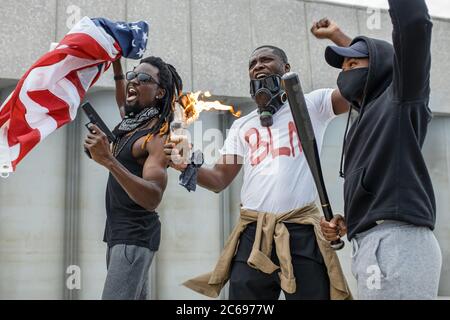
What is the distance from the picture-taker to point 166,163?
3.67 metres

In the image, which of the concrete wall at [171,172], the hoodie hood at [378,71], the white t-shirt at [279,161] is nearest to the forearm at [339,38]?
the hoodie hood at [378,71]

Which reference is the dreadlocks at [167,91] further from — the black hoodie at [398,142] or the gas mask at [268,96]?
the black hoodie at [398,142]

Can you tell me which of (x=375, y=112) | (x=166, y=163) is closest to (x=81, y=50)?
(x=166, y=163)

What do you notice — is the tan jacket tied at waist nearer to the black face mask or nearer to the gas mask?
the gas mask

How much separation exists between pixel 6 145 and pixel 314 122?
6.39 ft

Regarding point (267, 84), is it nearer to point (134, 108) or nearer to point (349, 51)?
point (134, 108)

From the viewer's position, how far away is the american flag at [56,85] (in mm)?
4402

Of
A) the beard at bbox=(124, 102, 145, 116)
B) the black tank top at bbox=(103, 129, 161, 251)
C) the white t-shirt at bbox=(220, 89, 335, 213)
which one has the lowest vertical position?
the black tank top at bbox=(103, 129, 161, 251)

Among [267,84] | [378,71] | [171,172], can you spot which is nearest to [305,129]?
[378,71]

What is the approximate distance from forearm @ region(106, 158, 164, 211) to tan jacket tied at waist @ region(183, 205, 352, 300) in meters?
0.55

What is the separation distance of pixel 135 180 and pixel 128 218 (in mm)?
244

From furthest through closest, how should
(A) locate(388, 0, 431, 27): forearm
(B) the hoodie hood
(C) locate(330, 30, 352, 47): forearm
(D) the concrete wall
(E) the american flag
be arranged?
(D) the concrete wall
(E) the american flag
(C) locate(330, 30, 352, 47): forearm
(B) the hoodie hood
(A) locate(388, 0, 431, 27): forearm

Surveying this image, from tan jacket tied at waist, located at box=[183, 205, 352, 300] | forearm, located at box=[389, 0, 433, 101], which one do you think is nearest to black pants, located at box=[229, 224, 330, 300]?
tan jacket tied at waist, located at box=[183, 205, 352, 300]

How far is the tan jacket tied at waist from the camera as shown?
141 inches
